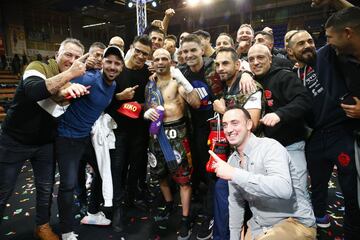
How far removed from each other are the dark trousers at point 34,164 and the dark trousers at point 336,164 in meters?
2.42

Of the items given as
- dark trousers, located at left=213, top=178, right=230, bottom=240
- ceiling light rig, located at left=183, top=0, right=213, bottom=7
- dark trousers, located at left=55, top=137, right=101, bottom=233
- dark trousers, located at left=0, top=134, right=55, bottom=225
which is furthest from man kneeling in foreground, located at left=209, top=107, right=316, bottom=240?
ceiling light rig, located at left=183, top=0, right=213, bottom=7

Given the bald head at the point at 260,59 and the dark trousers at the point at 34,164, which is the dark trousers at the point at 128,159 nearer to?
the dark trousers at the point at 34,164

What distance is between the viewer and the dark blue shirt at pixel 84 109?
2.36 m

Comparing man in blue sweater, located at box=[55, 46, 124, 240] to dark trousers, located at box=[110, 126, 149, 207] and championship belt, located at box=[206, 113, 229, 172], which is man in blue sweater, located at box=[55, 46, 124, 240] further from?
championship belt, located at box=[206, 113, 229, 172]

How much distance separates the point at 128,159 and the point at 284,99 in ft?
6.27

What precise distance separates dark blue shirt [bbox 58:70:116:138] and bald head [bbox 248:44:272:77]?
1.39 metres

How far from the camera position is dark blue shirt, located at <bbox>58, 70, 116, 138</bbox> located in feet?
7.74

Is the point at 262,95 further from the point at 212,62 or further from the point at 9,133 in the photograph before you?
the point at 9,133

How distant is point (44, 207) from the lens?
246cm

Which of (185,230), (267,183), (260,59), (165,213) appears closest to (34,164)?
(165,213)

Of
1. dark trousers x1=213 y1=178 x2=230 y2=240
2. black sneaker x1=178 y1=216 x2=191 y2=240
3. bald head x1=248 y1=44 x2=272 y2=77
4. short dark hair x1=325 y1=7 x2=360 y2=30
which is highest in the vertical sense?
short dark hair x1=325 y1=7 x2=360 y2=30

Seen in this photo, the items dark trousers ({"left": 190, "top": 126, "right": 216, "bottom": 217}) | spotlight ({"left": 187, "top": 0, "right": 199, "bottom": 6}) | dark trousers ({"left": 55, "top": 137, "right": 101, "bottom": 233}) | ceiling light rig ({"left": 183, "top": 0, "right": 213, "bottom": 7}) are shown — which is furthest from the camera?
ceiling light rig ({"left": 183, "top": 0, "right": 213, "bottom": 7})

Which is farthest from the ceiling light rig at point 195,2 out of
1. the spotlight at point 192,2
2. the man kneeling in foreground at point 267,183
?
the man kneeling in foreground at point 267,183

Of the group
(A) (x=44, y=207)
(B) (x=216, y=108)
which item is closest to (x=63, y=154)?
(A) (x=44, y=207)
